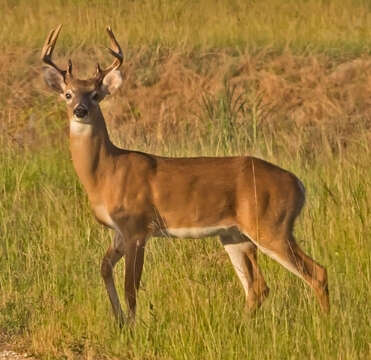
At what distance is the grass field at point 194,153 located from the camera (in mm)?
7320

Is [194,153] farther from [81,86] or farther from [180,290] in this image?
[180,290]

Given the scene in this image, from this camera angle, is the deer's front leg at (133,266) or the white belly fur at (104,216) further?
the white belly fur at (104,216)

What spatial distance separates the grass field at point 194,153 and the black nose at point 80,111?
1017 millimetres

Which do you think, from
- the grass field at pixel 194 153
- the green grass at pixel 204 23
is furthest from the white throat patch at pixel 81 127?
the green grass at pixel 204 23

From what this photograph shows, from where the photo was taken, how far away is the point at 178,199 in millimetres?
8758

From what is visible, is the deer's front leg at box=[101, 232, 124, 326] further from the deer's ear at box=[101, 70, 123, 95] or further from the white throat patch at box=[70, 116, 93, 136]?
the deer's ear at box=[101, 70, 123, 95]

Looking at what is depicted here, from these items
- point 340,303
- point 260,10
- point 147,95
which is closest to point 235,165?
point 340,303

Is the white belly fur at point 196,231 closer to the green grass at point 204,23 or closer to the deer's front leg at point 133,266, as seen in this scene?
the deer's front leg at point 133,266

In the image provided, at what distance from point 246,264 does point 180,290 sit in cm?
114

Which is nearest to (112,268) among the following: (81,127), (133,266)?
(133,266)

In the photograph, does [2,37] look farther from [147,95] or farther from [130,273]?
[130,273]

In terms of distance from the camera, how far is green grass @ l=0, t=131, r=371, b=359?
704 centimetres

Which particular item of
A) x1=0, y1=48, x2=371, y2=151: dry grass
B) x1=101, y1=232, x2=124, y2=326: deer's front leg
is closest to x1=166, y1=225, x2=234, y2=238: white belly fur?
x1=101, y1=232, x2=124, y2=326: deer's front leg

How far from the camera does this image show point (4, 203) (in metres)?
10.9
